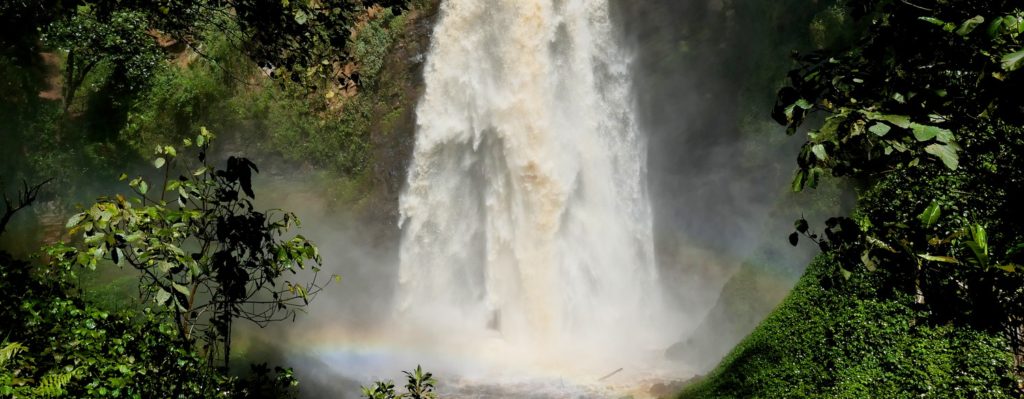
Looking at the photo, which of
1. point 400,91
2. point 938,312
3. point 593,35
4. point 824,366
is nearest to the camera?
point 938,312

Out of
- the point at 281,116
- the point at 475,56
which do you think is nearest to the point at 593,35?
the point at 475,56

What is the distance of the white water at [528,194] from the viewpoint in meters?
18.9

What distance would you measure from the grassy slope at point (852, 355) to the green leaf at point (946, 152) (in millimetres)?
5041

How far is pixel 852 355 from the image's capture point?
8172 mm

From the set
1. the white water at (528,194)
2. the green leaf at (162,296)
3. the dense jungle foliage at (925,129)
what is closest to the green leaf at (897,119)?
the dense jungle foliage at (925,129)

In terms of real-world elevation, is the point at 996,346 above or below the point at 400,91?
below

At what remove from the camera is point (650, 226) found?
2011 cm

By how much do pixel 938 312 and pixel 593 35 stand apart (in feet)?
56.4

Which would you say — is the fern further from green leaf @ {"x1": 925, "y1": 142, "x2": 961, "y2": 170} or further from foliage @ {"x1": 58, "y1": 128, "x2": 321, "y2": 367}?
green leaf @ {"x1": 925, "y1": 142, "x2": 961, "y2": 170}

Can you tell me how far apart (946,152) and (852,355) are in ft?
22.6

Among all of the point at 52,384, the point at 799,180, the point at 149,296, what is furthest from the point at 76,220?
the point at 799,180

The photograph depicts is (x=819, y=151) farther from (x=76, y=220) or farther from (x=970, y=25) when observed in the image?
(x=76, y=220)

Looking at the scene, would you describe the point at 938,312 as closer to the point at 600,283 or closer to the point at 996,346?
the point at 996,346

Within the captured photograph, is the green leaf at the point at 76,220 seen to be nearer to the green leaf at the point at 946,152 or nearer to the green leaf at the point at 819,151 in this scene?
the green leaf at the point at 819,151
